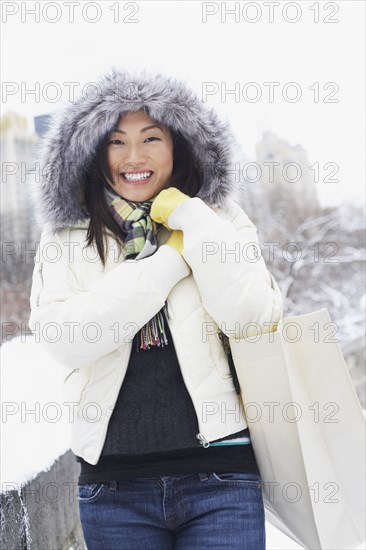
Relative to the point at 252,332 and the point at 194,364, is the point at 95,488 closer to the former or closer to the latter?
the point at 194,364

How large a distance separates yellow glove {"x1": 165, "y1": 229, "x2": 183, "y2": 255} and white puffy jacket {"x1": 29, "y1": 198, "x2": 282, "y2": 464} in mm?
25

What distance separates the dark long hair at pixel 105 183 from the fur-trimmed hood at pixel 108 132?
3 cm

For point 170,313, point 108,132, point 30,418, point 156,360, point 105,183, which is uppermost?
point 108,132

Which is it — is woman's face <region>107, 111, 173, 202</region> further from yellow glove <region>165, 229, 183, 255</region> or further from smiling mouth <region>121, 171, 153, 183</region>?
yellow glove <region>165, 229, 183, 255</region>

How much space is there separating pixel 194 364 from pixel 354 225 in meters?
19.7

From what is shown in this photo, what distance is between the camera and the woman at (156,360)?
5.18ft

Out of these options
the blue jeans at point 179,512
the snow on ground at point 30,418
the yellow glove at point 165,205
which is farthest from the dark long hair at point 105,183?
the snow on ground at point 30,418

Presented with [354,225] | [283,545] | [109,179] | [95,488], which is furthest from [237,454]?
[354,225]

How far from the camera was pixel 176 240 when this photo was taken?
1.74 meters

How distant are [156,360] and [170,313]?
118 millimetres

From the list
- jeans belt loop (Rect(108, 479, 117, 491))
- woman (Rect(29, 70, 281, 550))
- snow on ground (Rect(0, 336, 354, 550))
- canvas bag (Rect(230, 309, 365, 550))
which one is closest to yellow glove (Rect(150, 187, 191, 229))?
woman (Rect(29, 70, 281, 550))

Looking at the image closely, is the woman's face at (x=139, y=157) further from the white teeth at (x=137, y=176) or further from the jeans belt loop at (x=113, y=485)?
the jeans belt loop at (x=113, y=485)

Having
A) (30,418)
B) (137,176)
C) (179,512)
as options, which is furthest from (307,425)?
(30,418)

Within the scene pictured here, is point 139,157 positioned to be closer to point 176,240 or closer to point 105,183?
point 105,183
